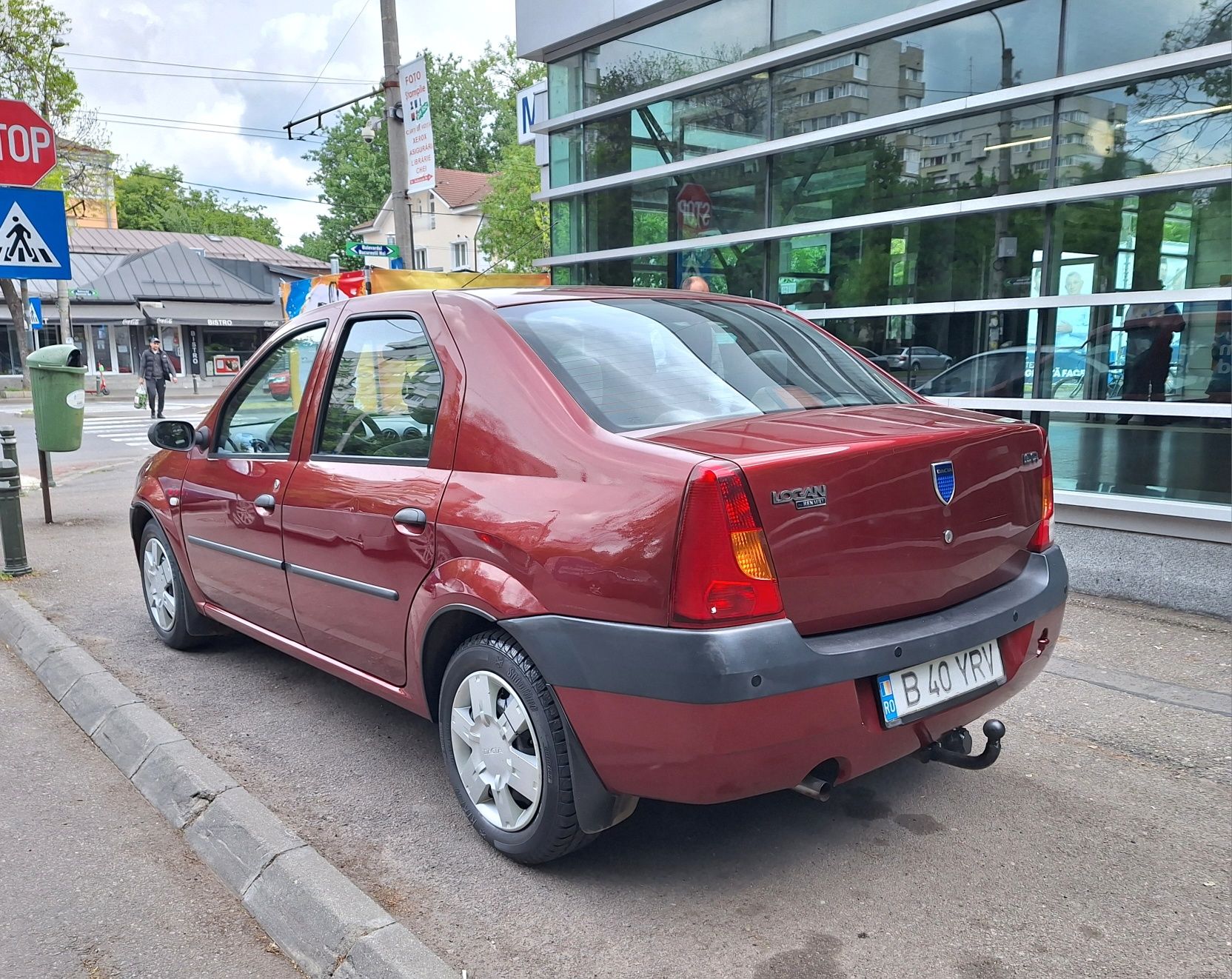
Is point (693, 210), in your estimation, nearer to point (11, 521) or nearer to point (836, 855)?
point (11, 521)

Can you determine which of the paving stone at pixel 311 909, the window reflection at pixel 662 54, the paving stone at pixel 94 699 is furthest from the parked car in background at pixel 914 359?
the paving stone at pixel 311 909

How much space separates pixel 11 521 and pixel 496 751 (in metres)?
5.26

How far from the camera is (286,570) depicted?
3.83 meters

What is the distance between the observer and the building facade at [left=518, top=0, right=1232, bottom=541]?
6016 mm

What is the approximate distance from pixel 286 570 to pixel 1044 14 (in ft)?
20.0

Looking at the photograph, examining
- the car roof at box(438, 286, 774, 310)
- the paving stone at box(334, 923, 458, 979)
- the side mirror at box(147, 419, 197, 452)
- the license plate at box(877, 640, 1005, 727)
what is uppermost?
the car roof at box(438, 286, 774, 310)

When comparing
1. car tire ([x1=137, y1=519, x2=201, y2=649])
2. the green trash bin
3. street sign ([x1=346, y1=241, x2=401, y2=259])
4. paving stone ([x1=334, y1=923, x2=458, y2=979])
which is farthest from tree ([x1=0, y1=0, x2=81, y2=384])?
paving stone ([x1=334, y1=923, x2=458, y2=979])

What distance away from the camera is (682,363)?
3.11m

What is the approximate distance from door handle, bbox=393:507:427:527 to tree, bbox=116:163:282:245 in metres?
72.2

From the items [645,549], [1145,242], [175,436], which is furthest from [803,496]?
[1145,242]

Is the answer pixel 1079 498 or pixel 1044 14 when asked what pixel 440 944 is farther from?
pixel 1044 14

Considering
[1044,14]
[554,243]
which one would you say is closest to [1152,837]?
[1044,14]

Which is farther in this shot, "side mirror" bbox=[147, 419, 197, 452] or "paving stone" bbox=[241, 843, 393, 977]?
"side mirror" bbox=[147, 419, 197, 452]

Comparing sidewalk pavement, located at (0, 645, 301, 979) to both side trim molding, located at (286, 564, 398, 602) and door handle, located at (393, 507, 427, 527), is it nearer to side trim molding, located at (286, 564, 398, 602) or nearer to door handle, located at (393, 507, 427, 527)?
side trim molding, located at (286, 564, 398, 602)
